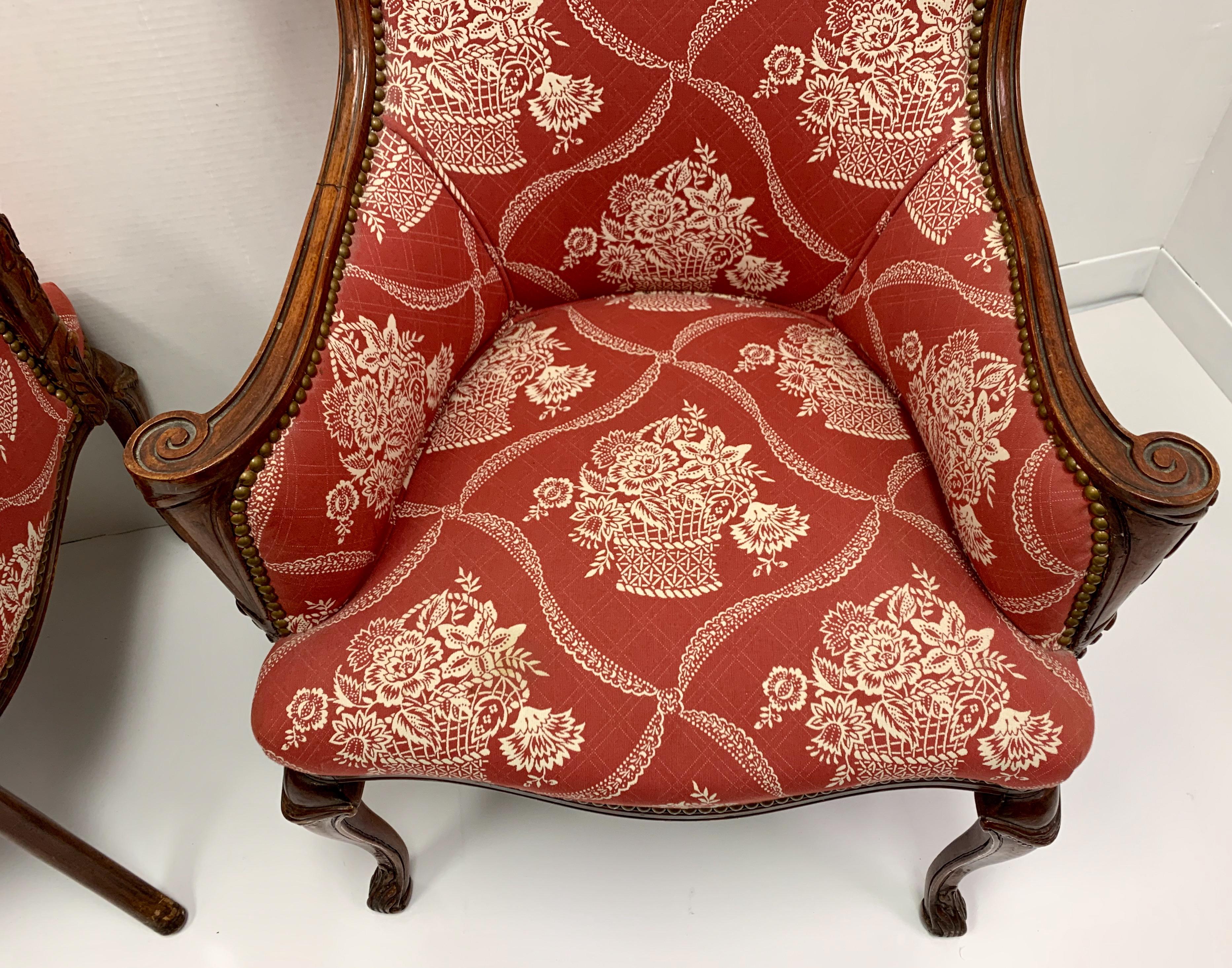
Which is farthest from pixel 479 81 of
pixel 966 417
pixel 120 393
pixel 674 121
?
pixel 120 393

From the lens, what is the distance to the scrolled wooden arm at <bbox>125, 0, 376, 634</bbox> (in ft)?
2.17

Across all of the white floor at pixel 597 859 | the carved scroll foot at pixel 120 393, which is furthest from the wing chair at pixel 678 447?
the carved scroll foot at pixel 120 393

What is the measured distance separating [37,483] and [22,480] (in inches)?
0.9

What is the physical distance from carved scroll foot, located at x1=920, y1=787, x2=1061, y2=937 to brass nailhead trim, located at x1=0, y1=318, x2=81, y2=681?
955 millimetres

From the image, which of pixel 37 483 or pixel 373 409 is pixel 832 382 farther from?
pixel 37 483

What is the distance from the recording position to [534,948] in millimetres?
1039

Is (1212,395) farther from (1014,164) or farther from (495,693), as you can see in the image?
(495,693)

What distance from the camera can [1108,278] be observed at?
159 cm

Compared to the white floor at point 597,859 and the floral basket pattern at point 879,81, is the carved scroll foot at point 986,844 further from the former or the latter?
the floral basket pattern at point 879,81

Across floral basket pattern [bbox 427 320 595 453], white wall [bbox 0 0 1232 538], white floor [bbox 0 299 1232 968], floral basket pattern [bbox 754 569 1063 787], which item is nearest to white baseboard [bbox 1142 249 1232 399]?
white wall [bbox 0 0 1232 538]

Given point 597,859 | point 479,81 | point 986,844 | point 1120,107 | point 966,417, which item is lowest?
point 597,859

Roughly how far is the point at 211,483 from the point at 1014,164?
0.73 metres

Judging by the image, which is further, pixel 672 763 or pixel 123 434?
pixel 123 434

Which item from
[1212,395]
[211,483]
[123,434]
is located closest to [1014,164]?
[211,483]
